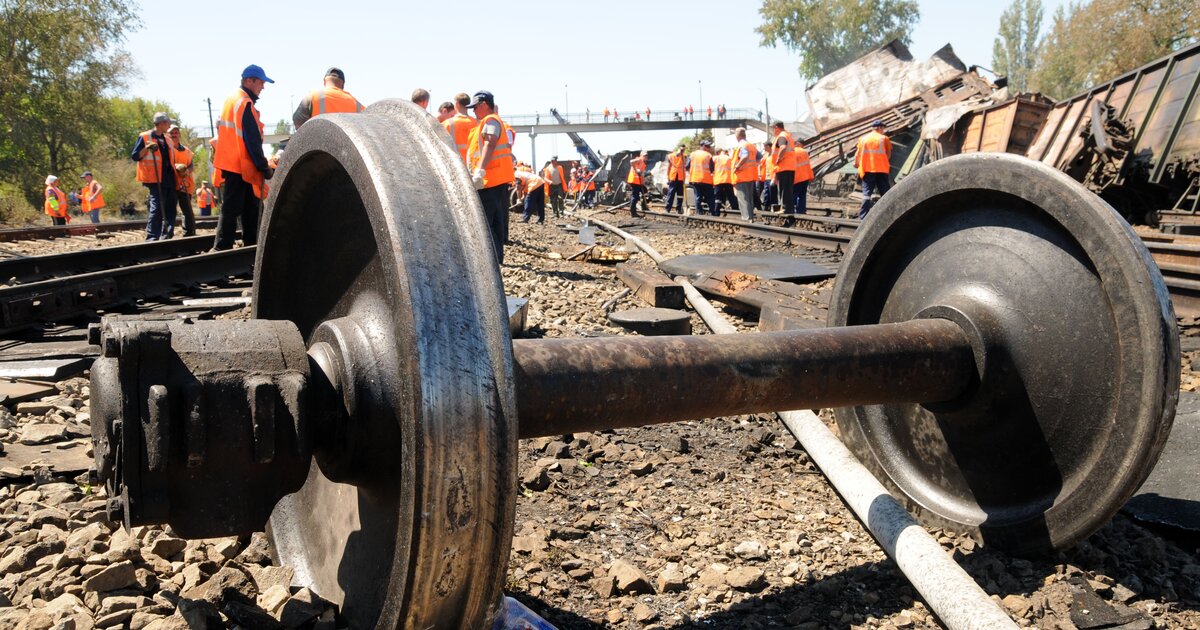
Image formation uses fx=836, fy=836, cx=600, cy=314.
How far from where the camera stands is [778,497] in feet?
9.29

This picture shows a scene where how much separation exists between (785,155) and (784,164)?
160 millimetres

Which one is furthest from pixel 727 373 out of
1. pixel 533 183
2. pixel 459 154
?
pixel 533 183

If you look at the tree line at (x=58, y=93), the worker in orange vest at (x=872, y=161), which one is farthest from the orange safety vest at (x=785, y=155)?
the tree line at (x=58, y=93)

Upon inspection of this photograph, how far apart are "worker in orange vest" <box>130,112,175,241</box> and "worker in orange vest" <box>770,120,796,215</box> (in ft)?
30.9

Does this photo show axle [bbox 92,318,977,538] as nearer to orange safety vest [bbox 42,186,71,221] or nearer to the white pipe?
the white pipe

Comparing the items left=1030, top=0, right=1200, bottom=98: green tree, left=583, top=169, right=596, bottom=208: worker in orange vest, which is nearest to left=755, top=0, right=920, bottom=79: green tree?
left=1030, top=0, right=1200, bottom=98: green tree

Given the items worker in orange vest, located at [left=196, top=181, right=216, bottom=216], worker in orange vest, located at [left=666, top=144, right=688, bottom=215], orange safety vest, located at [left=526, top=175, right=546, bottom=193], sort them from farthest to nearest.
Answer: worker in orange vest, located at [left=196, top=181, right=216, bottom=216], worker in orange vest, located at [left=666, top=144, right=688, bottom=215], orange safety vest, located at [left=526, top=175, right=546, bottom=193]

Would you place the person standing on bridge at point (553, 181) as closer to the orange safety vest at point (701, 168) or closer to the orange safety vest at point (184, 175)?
the orange safety vest at point (701, 168)

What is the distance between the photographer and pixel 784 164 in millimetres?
14828

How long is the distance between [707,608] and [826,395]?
2.03 ft

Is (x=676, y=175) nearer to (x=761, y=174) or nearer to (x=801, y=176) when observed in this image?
(x=761, y=174)

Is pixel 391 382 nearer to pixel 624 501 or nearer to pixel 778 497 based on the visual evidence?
pixel 624 501

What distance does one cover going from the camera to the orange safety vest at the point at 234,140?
261 inches

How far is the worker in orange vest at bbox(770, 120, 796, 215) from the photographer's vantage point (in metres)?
14.6
